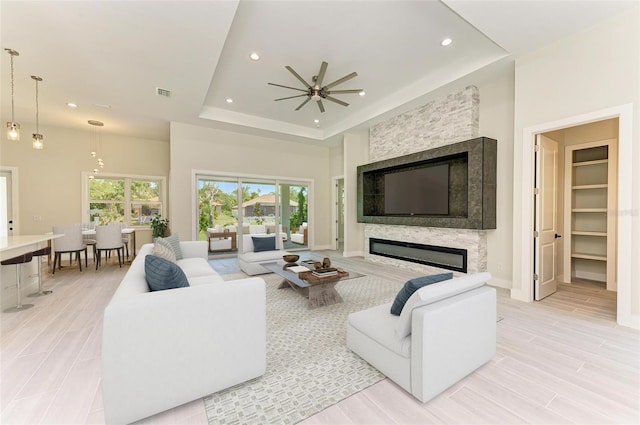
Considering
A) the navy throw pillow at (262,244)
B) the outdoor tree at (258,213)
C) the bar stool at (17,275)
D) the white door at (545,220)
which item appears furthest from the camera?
the outdoor tree at (258,213)

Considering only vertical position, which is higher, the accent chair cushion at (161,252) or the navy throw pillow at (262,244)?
the accent chair cushion at (161,252)

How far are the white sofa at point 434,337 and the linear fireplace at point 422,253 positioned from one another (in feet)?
8.88

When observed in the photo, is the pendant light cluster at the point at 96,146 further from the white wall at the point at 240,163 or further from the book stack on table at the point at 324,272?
the book stack on table at the point at 324,272

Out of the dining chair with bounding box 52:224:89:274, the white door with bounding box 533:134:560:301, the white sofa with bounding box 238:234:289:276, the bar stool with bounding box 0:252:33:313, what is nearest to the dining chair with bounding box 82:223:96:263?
the dining chair with bounding box 52:224:89:274

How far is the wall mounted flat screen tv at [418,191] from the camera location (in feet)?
15.8

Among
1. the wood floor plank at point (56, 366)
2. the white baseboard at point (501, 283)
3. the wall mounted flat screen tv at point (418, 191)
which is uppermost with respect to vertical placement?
the wall mounted flat screen tv at point (418, 191)

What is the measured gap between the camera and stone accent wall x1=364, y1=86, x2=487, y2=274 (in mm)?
4379

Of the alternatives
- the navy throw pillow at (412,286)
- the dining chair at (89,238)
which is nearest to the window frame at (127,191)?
the dining chair at (89,238)

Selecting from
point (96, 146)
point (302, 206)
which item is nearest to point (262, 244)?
point (302, 206)

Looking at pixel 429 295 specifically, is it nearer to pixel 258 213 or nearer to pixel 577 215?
pixel 577 215

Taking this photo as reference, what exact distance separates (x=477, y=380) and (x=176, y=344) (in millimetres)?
2125

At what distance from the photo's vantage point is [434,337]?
5.23 feet

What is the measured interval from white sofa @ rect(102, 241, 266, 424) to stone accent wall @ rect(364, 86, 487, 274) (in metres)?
3.97

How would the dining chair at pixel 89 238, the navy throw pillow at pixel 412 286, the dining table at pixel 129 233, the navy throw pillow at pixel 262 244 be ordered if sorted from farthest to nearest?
the dining table at pixel 129 233 < the dining chair at pixel 89 238 < the navy throw pillow at pixel 262 244 < the navy throw pillow at pixel 412 286
